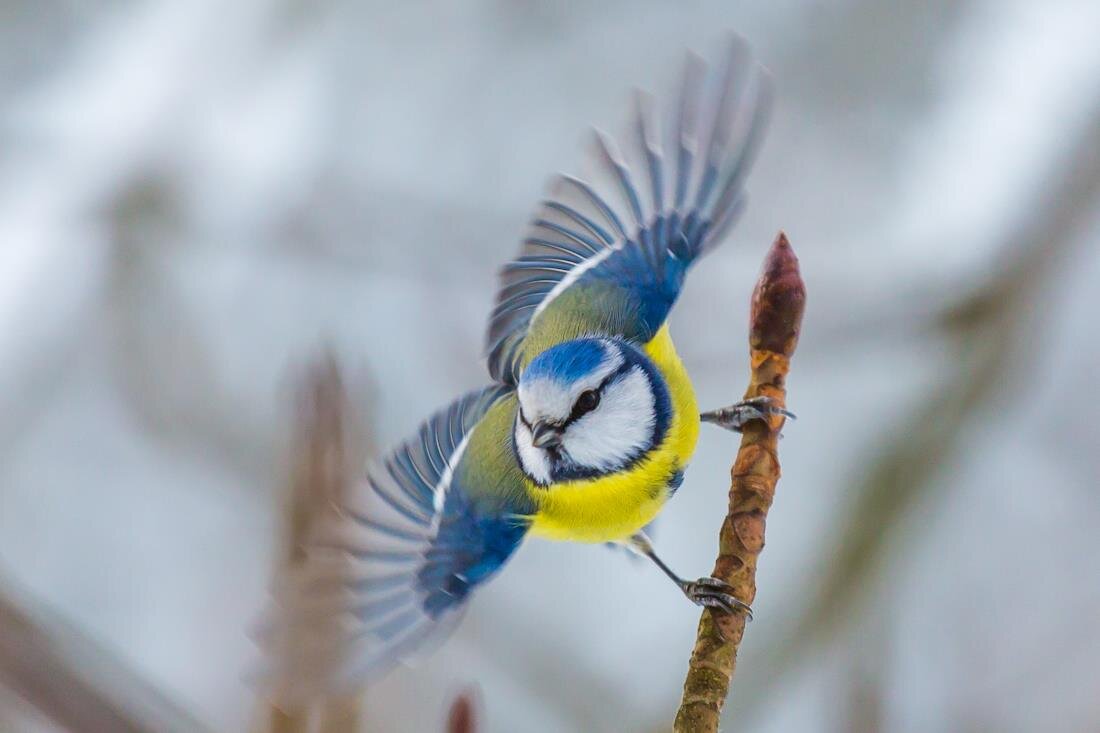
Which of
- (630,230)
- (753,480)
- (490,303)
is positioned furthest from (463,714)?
(490,303)

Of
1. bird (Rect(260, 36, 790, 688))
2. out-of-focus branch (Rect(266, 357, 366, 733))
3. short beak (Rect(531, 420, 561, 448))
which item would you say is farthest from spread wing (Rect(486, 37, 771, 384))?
out-of-focus branch (Rect(266, 357, 366, 733))

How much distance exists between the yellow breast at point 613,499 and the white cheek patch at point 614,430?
2cm

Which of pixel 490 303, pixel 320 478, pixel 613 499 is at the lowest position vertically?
pixel 320 478

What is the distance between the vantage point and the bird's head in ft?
3.43

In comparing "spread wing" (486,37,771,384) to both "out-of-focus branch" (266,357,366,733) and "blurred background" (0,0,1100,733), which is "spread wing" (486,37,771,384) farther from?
"out-of-focus branch" (266,357,366,733)

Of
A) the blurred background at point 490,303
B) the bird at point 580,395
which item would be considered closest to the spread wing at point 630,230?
the bird at point 580,395

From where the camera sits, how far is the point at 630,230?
3.76 feet

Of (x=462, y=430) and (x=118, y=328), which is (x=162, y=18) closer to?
(x=118, y=328)

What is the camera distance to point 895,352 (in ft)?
5.58

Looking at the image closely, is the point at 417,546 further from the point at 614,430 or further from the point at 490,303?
the point at 490,303

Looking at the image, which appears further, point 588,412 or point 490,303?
point 490,303

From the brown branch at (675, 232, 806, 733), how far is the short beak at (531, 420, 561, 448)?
436mm

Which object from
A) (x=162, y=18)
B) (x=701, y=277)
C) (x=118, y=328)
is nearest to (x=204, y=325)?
(x=118, y=328)

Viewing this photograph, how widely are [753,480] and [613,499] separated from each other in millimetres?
510
